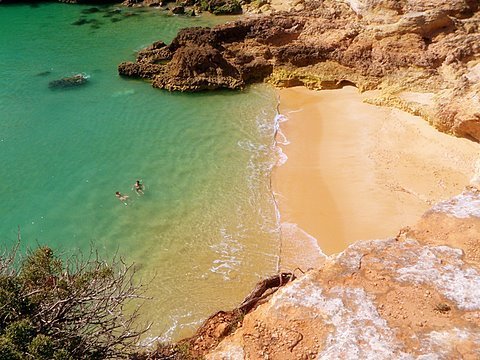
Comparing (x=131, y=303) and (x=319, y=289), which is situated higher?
(x=319, y=289)

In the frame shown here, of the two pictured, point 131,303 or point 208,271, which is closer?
point 131,303

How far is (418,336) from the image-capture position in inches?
325

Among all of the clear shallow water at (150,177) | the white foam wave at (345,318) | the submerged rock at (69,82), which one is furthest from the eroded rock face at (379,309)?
the submerged rock at (69,82)

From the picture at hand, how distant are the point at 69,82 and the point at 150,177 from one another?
11.7m

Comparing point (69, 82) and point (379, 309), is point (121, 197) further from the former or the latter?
point (69, 82)

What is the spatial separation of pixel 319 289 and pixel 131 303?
6643 millimetres

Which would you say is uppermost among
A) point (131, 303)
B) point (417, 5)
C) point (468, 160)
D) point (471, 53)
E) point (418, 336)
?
point (417, 5)

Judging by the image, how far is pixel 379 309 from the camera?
29.0 feet

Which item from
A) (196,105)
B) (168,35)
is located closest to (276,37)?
(196,105)

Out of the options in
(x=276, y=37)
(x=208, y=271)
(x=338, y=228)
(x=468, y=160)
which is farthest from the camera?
(x=276, y=37)

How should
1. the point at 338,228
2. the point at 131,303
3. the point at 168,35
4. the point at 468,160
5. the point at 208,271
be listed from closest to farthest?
the point at 131,303 < the point at 208,271 < the point at 338,228 < the point at 468,160 < the point at 168,35

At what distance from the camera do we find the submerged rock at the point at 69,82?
26734mm

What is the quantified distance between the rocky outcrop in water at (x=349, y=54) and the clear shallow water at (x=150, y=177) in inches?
61.3

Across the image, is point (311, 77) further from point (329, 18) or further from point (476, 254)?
point (476, 254)
